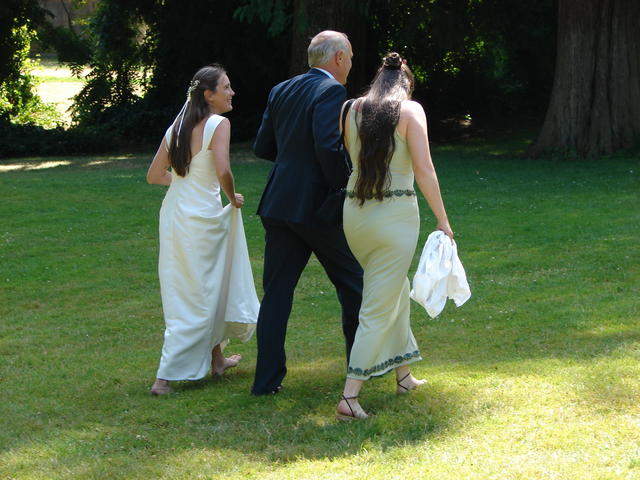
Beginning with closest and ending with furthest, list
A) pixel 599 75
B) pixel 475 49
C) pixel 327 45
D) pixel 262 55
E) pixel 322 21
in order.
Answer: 1. pixel 327 45
2. pixel 599 75
3. pixel 322 21
4. pixel 262 55
5. pixel 475 49

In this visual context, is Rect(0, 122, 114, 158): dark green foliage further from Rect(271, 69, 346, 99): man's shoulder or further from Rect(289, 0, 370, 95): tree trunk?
Rect(271, 69, 346, 99): man's shoulder

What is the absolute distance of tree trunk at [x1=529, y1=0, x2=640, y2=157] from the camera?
19203mm

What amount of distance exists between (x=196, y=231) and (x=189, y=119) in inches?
27.7

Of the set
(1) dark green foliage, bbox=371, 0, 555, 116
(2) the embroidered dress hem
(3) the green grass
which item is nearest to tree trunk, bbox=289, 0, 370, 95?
(1) dark green foliage, bbox=371, 0, 555, 116

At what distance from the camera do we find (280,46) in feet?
81.9

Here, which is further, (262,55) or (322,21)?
(262,55)

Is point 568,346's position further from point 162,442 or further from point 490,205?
point 490,205

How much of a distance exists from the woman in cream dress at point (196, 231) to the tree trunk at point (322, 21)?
45.9ft

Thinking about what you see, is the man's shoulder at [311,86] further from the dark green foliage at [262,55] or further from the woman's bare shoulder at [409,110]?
the dark green foliage at [262,55]

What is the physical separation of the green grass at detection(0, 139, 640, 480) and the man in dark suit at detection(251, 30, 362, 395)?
1.42 feet

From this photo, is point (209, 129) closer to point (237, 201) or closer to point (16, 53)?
point (237, 201)

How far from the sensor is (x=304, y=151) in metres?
5.68

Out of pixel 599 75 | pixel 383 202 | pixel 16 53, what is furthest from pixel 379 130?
pixel 16 53

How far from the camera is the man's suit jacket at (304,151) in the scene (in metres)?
5.44
